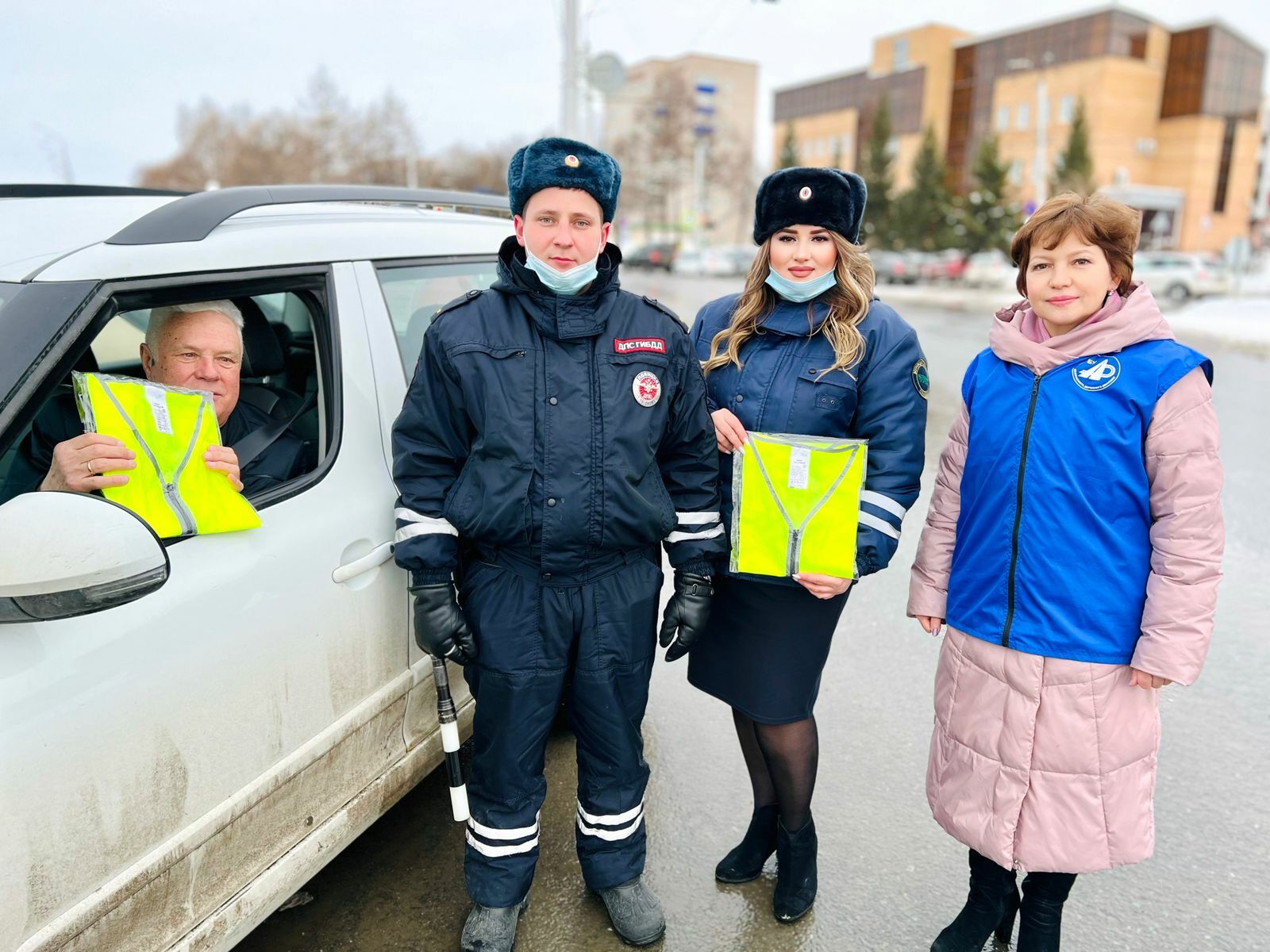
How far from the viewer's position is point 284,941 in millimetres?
2406

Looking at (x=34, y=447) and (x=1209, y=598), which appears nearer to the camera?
(x=1209, y=598)

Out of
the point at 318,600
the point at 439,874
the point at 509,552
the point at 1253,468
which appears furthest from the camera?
the point at 1253,468

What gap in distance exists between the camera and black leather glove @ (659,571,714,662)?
Result: 93.2 inches

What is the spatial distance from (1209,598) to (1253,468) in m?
6.56

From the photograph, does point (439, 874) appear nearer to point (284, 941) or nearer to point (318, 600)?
point (284, 941)

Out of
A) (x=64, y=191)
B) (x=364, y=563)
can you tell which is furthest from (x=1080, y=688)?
(x=64, y=191)

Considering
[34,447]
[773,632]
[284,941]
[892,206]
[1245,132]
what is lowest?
[284,941]

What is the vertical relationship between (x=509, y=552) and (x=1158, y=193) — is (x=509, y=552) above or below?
below

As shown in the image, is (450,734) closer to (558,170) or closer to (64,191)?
(558,170)

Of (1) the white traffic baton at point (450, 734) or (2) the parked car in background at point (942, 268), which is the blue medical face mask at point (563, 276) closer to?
(1) the white traffic baton at point (450, 734)

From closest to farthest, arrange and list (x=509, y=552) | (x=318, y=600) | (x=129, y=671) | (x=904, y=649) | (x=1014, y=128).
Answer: (x=129, y=671) → (x=318, y=600) → (x=509, y=552) → (x=904, y=649) → (x=1014, y=128)

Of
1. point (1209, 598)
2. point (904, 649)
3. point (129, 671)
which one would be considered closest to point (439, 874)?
point (129, 671)

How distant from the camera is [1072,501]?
2.03 meters

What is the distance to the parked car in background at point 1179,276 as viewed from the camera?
28.9m
